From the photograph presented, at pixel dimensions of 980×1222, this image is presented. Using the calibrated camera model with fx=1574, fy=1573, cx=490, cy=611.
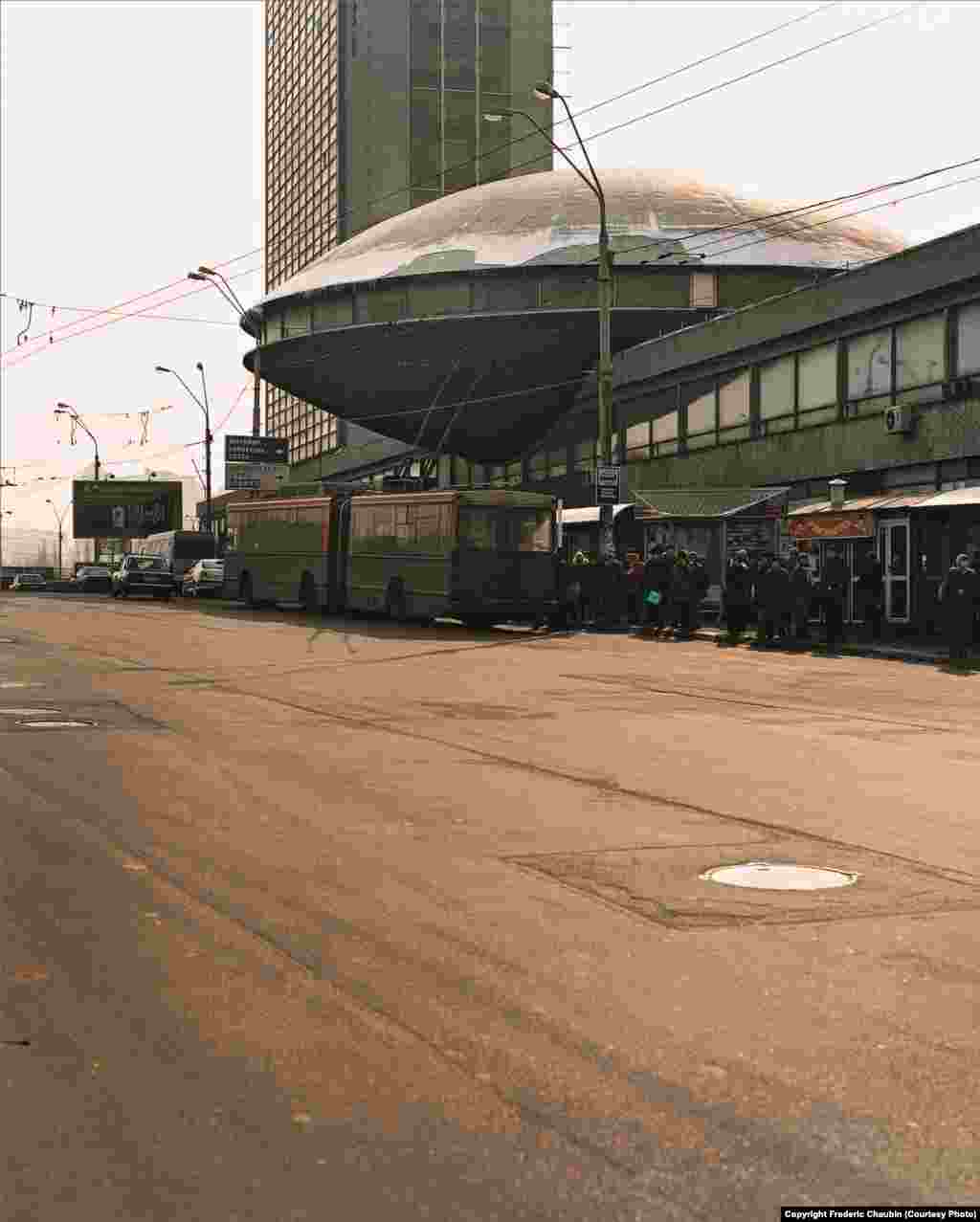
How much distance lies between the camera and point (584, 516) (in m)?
39.1

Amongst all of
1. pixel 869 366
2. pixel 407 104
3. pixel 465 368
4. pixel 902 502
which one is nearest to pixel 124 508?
pixel 465 368

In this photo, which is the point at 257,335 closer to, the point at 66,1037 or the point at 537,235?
the point at 537,235

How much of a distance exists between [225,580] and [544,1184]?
45.0 metres

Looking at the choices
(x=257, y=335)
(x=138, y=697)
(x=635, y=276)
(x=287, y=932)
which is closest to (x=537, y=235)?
(x=635, y=276)

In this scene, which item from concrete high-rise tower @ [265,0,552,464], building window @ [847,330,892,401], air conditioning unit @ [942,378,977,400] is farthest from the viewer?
concrete high-rise tower @ [265,0,552,464]

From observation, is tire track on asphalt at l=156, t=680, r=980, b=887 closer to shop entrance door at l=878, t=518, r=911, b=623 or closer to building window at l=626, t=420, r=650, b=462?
shop entrance door at l=878, t=518, r=911, b=623

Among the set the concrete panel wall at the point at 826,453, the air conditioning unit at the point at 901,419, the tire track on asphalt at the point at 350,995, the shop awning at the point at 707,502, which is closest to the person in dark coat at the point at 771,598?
the concrete panel wall at the point at 826,453

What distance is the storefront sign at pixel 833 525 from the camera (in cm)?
3136

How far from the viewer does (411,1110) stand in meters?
4.24

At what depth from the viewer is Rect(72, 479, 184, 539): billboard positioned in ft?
328

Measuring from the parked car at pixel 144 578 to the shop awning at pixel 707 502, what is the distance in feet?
74.4

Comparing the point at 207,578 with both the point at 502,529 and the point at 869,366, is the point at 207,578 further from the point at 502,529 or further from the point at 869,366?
the point at 869,366

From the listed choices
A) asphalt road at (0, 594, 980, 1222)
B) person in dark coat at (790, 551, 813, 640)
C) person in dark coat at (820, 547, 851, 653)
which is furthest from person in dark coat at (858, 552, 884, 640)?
asphalt road at (0, 594, 980, 1222)

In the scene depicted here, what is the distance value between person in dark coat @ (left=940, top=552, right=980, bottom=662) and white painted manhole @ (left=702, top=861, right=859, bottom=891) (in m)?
A: 17.6
